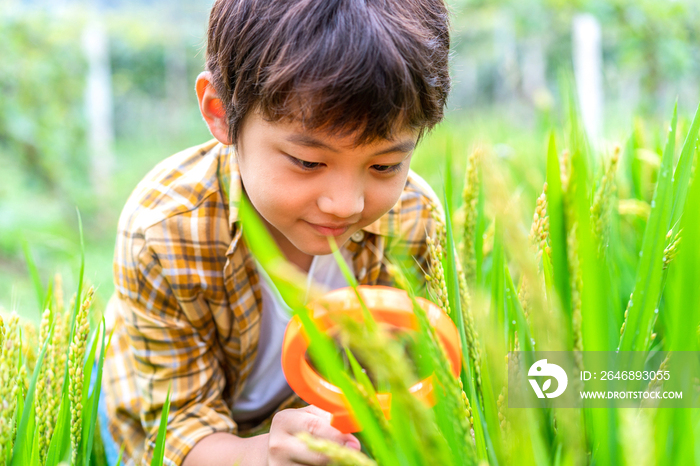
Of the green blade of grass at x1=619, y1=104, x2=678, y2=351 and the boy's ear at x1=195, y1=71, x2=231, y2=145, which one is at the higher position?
the boy's ear at x1=195, y1=71, x2=231, y2=145

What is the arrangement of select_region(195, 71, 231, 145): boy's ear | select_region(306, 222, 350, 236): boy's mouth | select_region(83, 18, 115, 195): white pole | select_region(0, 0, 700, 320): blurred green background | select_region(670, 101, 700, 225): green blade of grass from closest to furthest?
select_region(670, 101, 700, 225): green blade of grass, select_region(306, 222, 350, 236): boy's mouth, select_region(195, 71, 231, 145): boy's ear, select_region(0, 0, 700, 320): blurred green background, select_region(83, 18, 115, 195): white pole

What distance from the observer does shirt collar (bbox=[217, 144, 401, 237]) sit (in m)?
0.97

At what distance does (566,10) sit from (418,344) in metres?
5.32

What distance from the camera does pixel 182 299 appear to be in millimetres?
957

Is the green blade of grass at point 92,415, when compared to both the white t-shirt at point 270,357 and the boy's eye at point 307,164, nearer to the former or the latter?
the boy's eye at point 307,164

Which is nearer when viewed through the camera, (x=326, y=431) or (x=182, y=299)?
(x=326, y=431)

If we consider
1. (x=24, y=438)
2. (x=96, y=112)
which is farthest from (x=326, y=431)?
(x=96, y=112)

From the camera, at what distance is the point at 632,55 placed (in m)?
4.33

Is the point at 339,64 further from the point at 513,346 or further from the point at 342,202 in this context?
the point at 513,346

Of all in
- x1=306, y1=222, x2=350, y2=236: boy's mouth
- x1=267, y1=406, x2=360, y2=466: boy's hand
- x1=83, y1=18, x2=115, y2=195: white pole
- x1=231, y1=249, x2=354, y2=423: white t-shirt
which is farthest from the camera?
x1=83, y1=18, x2=115, y2=195: white pole

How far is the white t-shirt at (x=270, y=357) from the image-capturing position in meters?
1.11

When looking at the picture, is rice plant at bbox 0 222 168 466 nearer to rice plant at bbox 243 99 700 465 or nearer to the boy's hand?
the boy's hand

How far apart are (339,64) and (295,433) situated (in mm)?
469

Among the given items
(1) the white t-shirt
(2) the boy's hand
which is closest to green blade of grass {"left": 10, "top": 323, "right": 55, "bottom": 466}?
(2) the boy's hand
